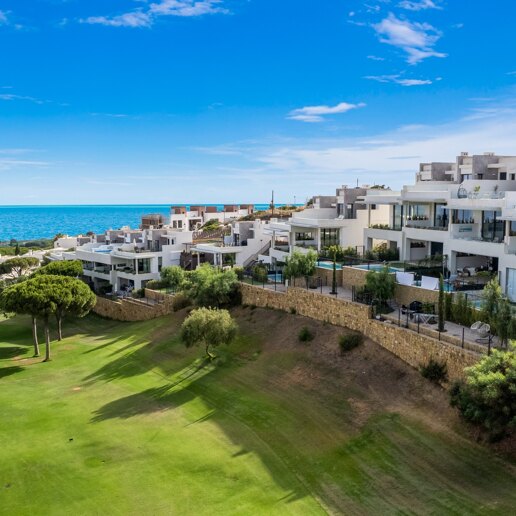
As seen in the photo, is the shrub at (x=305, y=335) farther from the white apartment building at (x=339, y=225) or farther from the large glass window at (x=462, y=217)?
the white apartment building at (x=339, y=225)

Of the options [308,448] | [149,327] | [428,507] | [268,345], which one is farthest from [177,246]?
[428,507]

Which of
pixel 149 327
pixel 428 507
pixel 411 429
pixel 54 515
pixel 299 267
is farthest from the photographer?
pixel 149 327

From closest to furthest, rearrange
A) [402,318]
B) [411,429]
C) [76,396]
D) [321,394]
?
[411,429] → [321,394] → [402,318] → [76,396]

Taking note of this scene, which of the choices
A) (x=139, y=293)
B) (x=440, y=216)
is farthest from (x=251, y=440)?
(x=139, y=293)

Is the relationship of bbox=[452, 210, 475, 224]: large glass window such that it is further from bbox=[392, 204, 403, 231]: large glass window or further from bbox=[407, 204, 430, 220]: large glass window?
bbox=[392, 204, 403, 231]: large glass window

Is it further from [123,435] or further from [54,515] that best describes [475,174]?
[54,515]

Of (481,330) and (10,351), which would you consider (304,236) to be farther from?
(481,330)
